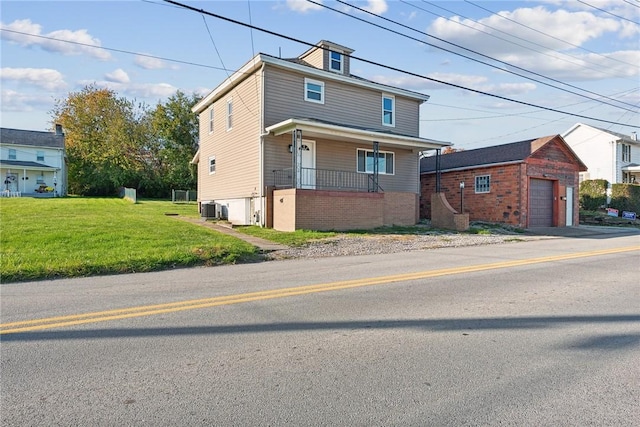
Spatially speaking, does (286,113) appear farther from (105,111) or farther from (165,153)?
(105,111)

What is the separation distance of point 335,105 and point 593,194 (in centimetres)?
2471

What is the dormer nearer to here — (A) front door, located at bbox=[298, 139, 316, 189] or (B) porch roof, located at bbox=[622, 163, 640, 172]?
(A) front door, located at bbox=[298, 139, 316, 189]

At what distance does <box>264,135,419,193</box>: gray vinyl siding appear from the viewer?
1753 centimetres

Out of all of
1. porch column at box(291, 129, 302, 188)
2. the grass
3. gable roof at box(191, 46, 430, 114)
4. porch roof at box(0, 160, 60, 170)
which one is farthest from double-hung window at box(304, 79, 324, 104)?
porch roof at box(0, 160, 60, 170)

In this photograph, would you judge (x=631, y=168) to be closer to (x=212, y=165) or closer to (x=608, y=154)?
(x=608, y=154)

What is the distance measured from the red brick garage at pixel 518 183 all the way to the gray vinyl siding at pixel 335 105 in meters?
4.24

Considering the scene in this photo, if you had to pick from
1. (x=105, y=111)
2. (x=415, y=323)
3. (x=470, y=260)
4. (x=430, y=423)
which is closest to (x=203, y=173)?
(x=470, y=260)

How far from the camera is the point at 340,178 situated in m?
19.1

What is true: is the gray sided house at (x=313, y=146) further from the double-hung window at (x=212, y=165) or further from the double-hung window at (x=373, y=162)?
the double-hung window at (x=212, y=165)

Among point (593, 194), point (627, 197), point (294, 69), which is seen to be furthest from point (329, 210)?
point (593, 194)

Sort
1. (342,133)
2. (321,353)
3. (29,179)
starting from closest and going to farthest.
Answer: (321,353) → (342,133) → (29,179)

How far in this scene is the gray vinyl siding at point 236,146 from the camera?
17953 millimetres

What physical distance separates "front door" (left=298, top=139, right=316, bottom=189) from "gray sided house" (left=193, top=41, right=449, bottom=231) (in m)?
0.04

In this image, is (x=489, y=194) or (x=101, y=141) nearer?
(x=489, y=194)
